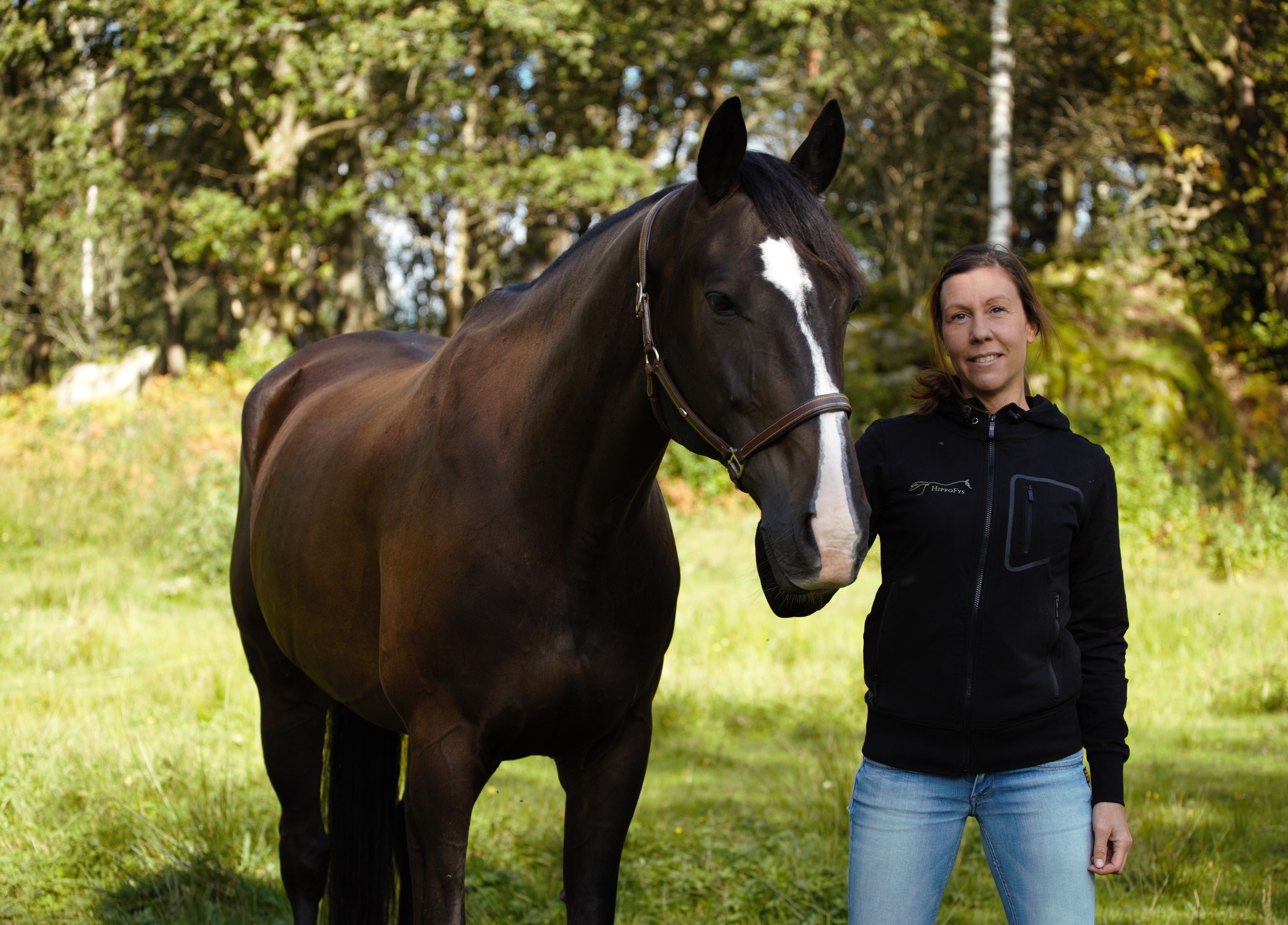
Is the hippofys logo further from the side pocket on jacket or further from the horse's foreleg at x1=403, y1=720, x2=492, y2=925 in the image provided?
the horse's foreleg at x1=403, y1=720, x2=492, y2=925

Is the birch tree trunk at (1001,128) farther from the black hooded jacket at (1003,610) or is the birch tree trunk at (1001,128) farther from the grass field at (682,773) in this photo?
the black hooded jacket at (1003,610)

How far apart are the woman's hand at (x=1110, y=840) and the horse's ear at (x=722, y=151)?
1345 mm

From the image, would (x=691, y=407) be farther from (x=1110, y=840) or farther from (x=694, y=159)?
(x=694, y=159)

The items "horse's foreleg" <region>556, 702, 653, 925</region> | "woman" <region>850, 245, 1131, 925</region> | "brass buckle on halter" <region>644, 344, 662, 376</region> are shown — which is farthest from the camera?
"horse's foreleg" <region>556, 702, 653, 925</region>

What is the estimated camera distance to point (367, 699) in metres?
2.46

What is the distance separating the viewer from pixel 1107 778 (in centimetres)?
189

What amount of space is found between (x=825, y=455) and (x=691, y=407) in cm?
30

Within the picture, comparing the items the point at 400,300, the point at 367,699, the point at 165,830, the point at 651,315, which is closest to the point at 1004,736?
the point at 651,315

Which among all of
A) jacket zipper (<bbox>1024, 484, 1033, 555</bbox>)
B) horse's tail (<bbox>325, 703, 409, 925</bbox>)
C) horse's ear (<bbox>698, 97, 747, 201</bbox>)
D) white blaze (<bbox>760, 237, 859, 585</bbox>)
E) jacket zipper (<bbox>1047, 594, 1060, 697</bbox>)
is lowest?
horse's tail (<bbox>325, 703, 409, 925</bbox>)

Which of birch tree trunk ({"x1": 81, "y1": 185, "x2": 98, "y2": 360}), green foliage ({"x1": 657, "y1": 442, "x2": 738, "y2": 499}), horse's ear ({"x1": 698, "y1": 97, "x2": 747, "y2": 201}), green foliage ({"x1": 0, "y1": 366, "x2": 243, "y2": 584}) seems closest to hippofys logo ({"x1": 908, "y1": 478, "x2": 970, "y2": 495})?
horse's ear ({"x1": 698, "y1": 97, "x2": 747, "y2": 201})

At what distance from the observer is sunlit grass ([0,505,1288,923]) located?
329 centimetres

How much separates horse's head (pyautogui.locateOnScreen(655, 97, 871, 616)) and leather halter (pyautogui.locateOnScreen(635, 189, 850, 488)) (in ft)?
0.04

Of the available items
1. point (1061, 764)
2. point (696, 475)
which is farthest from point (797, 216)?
point (696, 475)

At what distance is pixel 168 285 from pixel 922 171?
1450 centimetres
